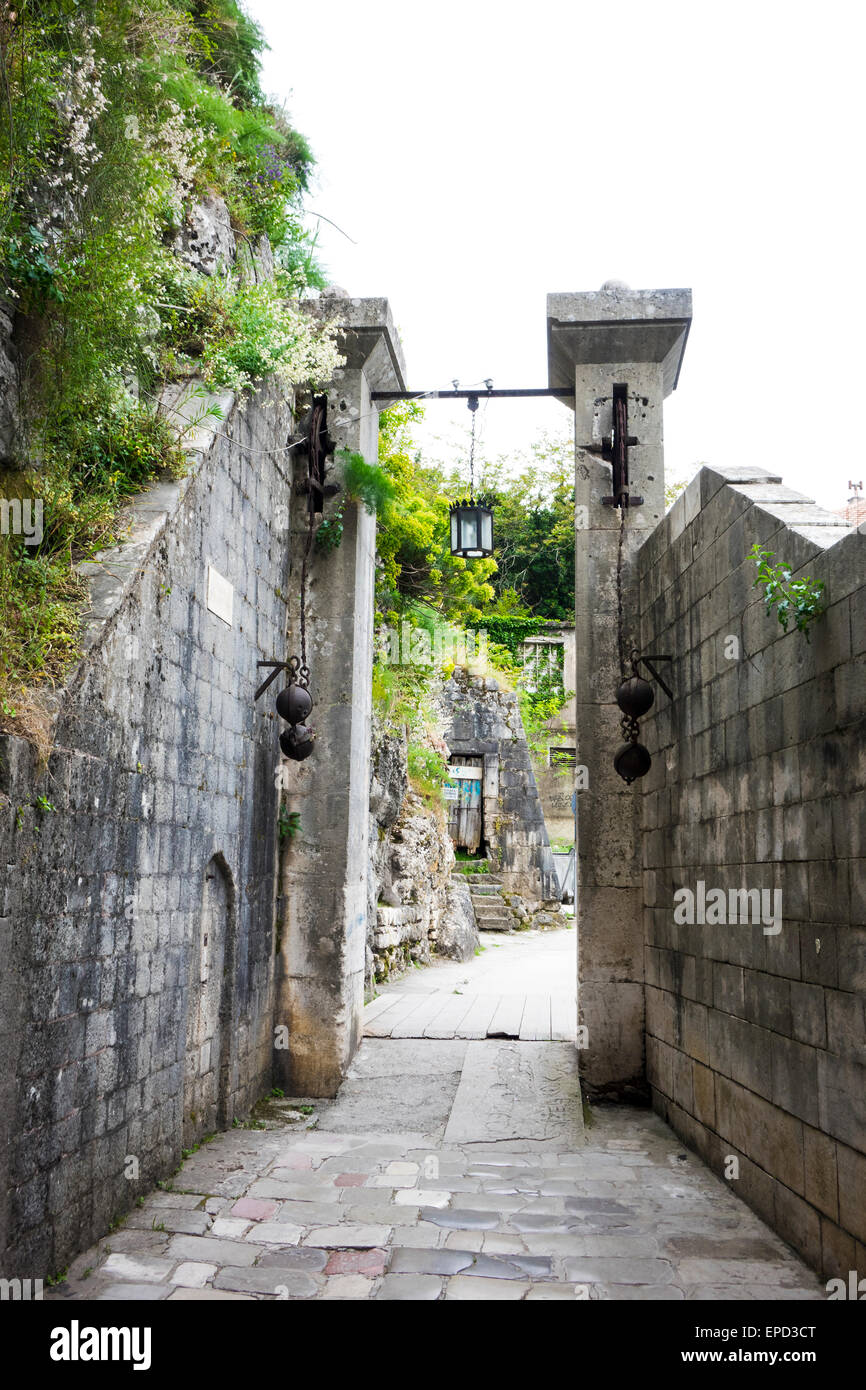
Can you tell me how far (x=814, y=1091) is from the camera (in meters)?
3.53

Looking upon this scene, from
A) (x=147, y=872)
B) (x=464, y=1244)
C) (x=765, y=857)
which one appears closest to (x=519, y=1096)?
(x=464, y=1244)

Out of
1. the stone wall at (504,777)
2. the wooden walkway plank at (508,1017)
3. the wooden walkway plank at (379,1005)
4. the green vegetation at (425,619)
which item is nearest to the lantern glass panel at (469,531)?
the green vegetation at (425,619)

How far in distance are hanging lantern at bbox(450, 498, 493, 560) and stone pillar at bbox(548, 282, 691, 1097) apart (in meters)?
0.68

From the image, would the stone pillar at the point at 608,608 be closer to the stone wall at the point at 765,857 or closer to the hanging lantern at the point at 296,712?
the stone wall at the point at 765,857

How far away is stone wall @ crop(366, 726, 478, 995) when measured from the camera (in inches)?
380

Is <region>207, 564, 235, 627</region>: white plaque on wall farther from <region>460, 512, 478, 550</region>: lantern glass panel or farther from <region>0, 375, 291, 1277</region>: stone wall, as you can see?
<region>460, 512, 478, 550</region>: lantern glass panel

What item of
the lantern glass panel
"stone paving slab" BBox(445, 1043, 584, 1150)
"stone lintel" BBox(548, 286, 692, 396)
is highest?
"stone lintel" BBox(548, 286, 692, 396)

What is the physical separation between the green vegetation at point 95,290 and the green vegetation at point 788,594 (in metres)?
2.56

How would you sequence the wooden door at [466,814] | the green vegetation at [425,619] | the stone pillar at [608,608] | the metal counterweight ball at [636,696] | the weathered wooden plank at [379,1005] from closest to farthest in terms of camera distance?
1. the metal counterweight ball at [636,696]
2. the stone pillar at [608,608]
3. the weathered wooden plank at [379,1005]
4. the green vegetation at [425,619]
5. the wooden door at [466,814]

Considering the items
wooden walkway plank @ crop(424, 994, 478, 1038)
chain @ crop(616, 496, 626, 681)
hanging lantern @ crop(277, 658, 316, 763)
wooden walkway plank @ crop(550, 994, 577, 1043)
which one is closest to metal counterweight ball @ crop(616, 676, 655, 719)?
chain @ crop(616, 496, 626, 681)

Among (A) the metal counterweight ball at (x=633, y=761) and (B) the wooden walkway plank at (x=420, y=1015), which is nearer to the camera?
(A) the metal counterweight ball at (x=633, y=761)

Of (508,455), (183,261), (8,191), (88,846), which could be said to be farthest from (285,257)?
(508,455)

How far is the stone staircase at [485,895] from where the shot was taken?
16.5 meters

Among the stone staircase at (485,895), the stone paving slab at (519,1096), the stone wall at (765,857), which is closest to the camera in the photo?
the stone wall at (765,857)
